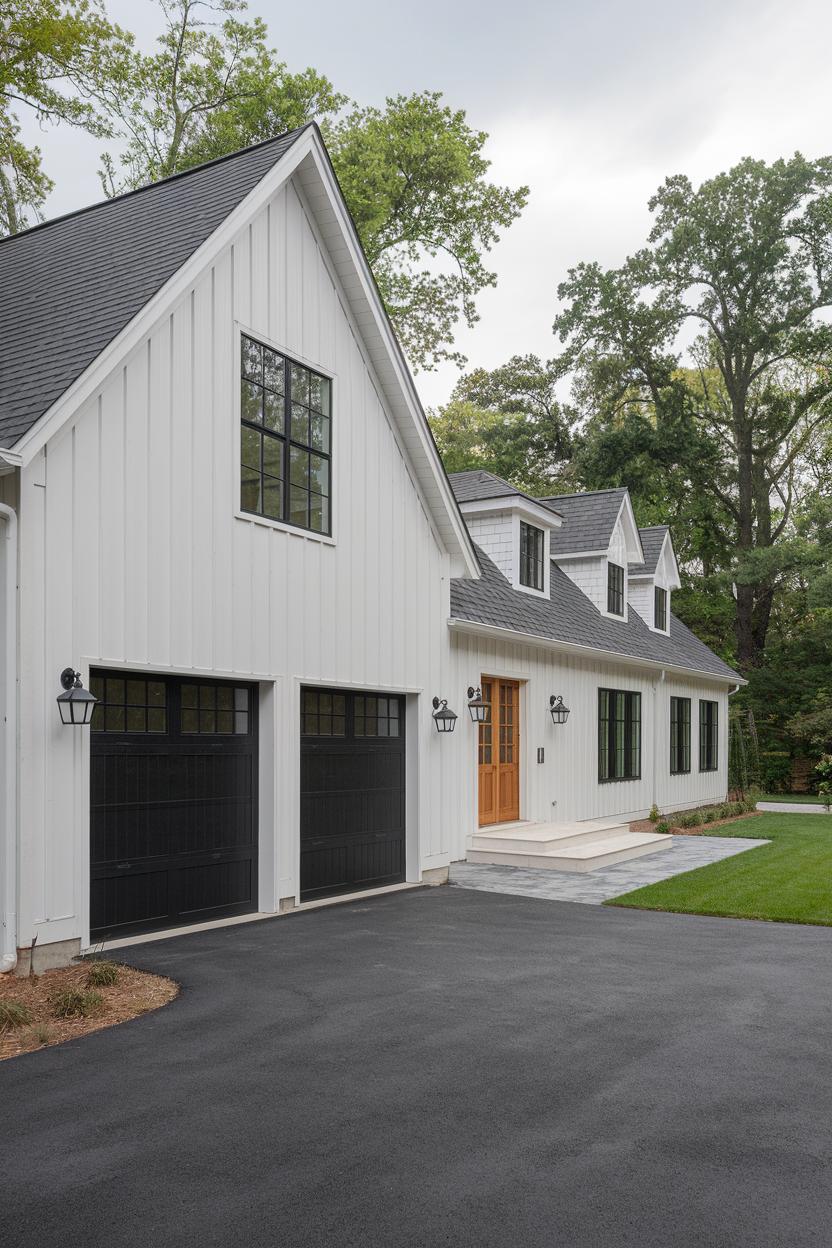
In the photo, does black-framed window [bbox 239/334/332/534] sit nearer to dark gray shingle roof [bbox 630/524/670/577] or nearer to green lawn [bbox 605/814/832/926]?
green lawn [bbox 605/814/832/926]

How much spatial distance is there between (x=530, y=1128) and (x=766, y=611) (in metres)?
30.7

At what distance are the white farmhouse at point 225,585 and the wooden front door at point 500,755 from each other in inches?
4.4

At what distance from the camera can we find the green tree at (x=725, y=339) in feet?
100

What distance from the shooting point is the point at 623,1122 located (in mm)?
4469

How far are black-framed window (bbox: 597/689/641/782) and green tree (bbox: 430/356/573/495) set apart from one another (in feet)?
48.8

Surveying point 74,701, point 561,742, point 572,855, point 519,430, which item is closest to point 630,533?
point 561,742

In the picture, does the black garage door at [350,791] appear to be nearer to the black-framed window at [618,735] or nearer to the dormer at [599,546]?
the black-framed window at [618,735]

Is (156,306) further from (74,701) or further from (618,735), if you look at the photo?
(618,735)

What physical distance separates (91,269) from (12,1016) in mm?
6556

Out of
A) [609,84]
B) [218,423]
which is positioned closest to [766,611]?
[609,84]

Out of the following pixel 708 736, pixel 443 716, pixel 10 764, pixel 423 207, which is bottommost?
pixel 708 736

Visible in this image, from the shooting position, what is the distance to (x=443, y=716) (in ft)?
38.9

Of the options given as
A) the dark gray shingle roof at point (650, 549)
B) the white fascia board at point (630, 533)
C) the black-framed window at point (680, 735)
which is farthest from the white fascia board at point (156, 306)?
the black-framed window at point (680, 735)

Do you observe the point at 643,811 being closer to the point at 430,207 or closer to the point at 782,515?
the point at 430,207
